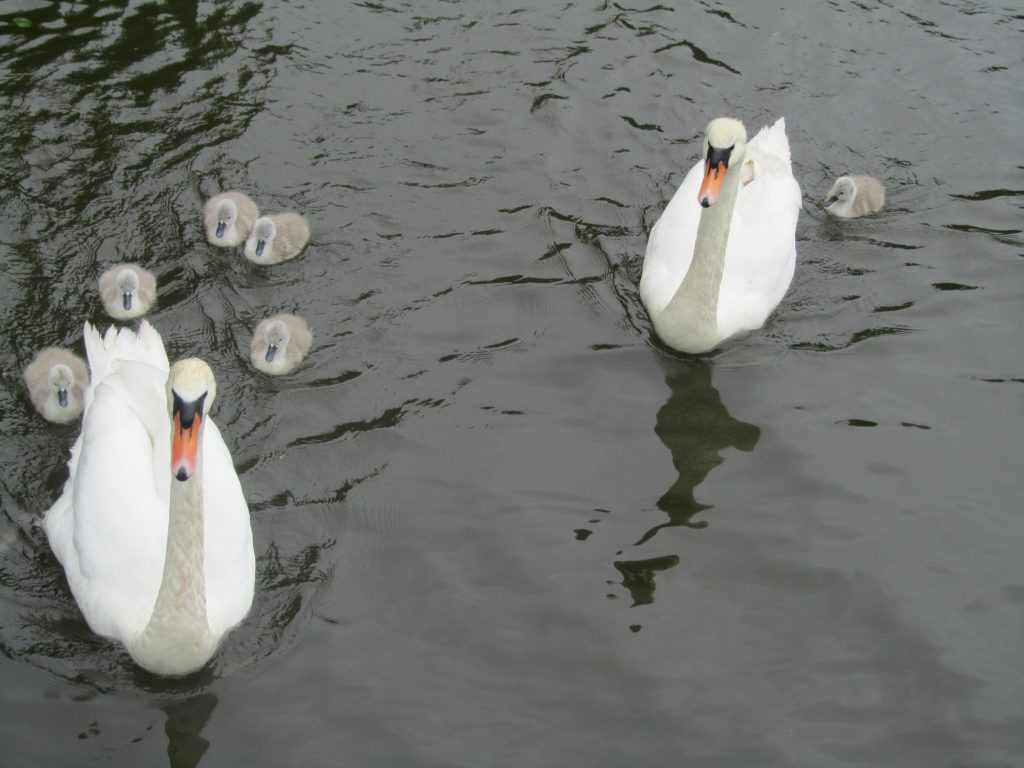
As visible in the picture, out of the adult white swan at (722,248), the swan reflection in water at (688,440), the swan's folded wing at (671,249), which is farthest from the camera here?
the swan's folded wing at (671,249)

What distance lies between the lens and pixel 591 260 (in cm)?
899

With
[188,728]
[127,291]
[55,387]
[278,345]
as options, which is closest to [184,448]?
[188,728]

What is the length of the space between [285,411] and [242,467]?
1.77ft

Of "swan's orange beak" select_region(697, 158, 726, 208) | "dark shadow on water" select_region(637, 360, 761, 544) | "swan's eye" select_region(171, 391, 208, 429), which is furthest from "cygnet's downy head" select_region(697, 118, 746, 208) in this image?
"swan's eye" select_region(171, 391, 208, 429)

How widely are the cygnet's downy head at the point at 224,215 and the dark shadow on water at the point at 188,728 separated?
12.6 ft

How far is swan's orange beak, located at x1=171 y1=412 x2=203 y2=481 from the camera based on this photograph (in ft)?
17.2

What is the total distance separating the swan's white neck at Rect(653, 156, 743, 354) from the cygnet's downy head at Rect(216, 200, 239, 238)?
3176 millimetres

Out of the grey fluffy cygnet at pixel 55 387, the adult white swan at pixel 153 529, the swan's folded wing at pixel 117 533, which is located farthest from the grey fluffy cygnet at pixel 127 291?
the swan's folded wing at pixel 117 533

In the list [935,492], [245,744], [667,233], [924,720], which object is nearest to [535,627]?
[245,744]

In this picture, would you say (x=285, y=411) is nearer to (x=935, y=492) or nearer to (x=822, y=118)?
(x=935, y=492)

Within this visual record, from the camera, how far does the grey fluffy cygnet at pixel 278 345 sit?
25.1ft

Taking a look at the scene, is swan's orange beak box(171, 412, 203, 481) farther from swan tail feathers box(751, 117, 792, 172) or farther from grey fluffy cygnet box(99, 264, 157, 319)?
swan tail feathers box(751, 117, 792, 172)

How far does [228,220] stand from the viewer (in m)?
8.62

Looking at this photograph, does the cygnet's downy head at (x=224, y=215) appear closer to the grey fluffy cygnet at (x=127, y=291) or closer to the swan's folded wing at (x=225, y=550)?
the grey fluffy cygnet at (x=127, y=291)
